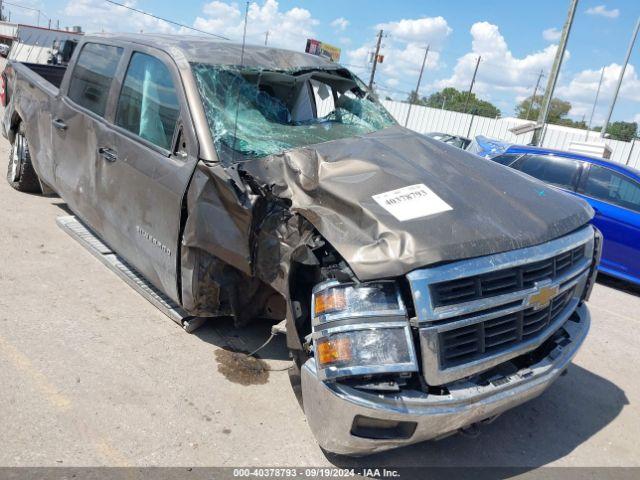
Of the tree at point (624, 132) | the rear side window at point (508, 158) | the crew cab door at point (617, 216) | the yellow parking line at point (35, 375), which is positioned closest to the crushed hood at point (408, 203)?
the yellow parking line at point (35, 375)

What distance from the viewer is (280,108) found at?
3.78m

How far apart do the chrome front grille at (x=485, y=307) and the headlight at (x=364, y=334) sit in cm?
10

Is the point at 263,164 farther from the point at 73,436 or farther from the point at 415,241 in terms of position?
the point at 73,436

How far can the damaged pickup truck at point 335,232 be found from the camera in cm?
224

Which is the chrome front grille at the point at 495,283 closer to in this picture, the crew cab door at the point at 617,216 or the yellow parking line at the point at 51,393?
the yellow parking line at the point at 51,393

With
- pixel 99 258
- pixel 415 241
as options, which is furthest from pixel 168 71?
pixel 415 241

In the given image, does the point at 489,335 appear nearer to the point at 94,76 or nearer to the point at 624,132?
the point at 94,76

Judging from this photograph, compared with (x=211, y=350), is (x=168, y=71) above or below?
above

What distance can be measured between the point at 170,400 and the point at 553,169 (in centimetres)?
627

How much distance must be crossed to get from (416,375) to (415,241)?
0.60 m

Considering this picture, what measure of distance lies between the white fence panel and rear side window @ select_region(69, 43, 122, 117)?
17.9 metres

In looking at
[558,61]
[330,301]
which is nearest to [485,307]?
[330,301]

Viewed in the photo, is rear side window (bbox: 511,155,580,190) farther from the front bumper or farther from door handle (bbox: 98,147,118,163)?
door handle (bbox: 98,147,118,163)

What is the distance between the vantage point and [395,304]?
2262 mm
